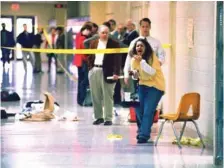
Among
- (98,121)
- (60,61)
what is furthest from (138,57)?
(60,61)

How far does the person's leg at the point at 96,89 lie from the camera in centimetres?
1176

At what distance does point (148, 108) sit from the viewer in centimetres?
992

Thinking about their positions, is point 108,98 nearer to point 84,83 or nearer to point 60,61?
point 84,83

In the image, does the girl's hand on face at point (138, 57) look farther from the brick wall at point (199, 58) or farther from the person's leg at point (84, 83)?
the person's leg at point (84, 83)

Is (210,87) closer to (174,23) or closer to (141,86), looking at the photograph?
(141,86)

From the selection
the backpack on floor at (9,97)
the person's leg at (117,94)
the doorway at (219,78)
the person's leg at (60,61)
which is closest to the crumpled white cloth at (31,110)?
the person's leg at (117,94)

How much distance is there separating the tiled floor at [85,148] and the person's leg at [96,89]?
0.28 metres

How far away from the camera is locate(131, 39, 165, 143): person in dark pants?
9.86 metres

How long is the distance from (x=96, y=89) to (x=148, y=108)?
215 cm

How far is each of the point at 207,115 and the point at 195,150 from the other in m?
1.24

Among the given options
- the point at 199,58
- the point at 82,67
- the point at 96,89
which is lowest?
the point at 96,89

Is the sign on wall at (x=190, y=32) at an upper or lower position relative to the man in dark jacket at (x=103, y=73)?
upper

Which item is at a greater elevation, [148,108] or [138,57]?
[138,57]

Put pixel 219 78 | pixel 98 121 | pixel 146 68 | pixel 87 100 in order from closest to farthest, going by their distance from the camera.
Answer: pixel 219 78, pixel 146 68, pixel 98 121, pixel 87 100
